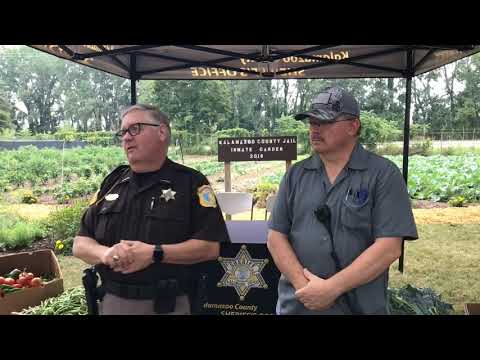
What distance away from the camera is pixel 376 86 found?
550cm

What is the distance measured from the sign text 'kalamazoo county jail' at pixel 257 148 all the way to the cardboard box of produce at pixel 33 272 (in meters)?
1.98

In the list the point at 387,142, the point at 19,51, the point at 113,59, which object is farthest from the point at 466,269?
the point at 19,51

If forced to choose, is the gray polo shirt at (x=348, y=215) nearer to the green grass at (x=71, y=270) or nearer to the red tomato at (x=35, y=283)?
the red tomato at (x=35, y=283)

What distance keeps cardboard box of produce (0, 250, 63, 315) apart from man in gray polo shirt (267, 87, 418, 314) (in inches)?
88.4

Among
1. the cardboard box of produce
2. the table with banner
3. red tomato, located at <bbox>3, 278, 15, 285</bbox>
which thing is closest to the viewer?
the table with banner

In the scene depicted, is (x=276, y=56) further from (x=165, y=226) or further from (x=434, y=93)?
A: (x=434, y=93)

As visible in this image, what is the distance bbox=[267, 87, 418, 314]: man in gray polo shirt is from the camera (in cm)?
177

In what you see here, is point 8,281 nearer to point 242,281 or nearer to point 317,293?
point 242,281

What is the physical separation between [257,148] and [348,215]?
2.71 metres

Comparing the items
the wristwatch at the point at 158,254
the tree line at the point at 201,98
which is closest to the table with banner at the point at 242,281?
the wristwatch at the point at 158,254

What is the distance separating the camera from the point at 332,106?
6.13 ft

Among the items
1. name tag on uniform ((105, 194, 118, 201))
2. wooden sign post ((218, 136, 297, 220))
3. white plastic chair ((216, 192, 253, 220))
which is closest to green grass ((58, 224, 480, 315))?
white plastic chair ((216, 192, 253, 220))

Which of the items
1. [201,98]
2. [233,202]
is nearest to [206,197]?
[233,202]

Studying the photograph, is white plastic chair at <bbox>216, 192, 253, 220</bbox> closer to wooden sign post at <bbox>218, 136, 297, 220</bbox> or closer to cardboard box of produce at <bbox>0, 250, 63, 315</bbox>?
wooden sign post at <bbox>218, 136, 297, 220</bbox>
